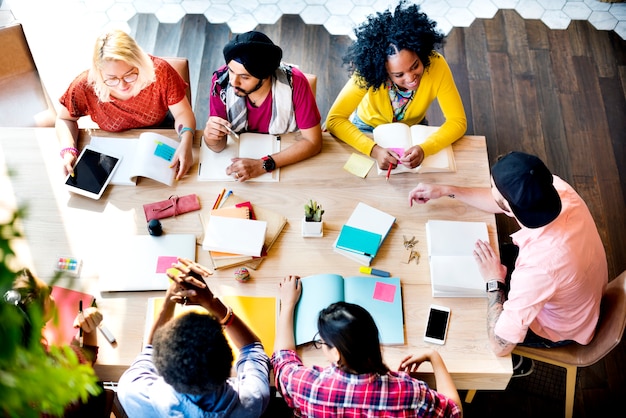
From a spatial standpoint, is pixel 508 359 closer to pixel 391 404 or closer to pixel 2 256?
pixel 391 404

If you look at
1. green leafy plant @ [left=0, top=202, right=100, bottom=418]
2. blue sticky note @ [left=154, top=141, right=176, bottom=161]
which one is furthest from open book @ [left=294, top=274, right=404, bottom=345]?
green leafy plant @ [left=0, top=202, right=100, bottom=418]

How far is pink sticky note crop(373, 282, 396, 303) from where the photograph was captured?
6.48 feet

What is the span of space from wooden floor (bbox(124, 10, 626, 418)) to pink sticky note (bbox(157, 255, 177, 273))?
1650 millimetres

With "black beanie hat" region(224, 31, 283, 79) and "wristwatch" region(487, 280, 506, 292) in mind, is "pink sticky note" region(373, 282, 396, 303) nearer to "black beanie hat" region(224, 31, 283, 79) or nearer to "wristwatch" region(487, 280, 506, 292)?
"wristwatch" region(487, 280, 506, 292)

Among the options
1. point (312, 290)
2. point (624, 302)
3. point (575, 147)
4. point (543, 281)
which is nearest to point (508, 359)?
point (543, 281)

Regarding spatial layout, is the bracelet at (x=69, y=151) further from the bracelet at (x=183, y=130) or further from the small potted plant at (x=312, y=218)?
the small potted plant at (x=312, y=218)

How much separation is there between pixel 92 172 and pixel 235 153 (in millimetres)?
586

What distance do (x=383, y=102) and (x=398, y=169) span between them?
1.45 ft

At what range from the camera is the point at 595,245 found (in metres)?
1.90

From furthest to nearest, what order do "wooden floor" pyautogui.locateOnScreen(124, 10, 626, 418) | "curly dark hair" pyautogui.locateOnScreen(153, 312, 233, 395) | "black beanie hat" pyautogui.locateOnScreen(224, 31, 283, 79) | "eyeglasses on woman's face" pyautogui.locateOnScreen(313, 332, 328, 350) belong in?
"wooden floor" pyautogui.locateOnScreen(124, 10, 626, 418)
"black beanie hat" pyautogui.locateOnScreen(224, 31, 283, 79)
"eyeglasses on woman's face" pyautogui.locateOnScreen(313, 332, 328, 350)
"curly dark hair" pyautogui.locateOnScreen(153, 312, 233, 395)

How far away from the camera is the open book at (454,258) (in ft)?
6.52

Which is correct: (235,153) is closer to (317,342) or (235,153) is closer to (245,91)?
(245,91)

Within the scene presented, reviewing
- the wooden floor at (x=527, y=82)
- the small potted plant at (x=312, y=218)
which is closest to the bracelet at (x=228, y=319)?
the small potted plant at (x=312, y=218)

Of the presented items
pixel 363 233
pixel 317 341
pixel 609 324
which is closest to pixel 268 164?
pixel 363 233
